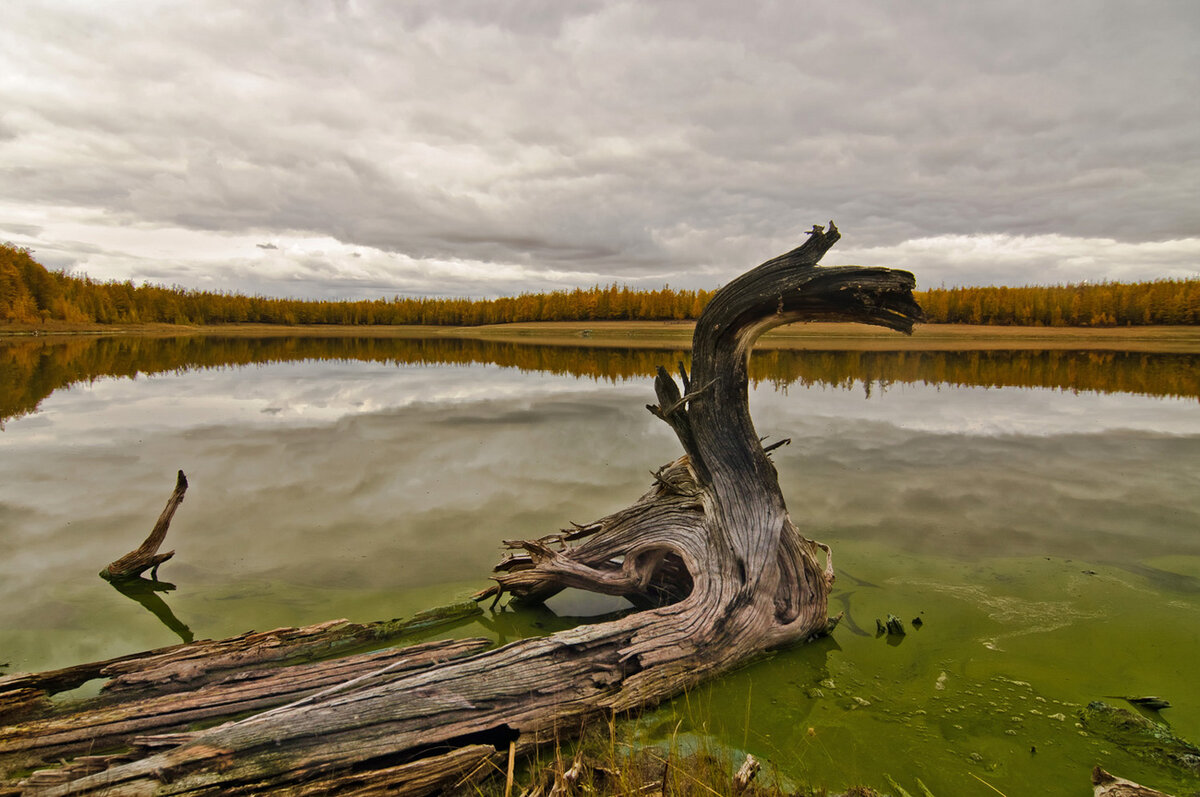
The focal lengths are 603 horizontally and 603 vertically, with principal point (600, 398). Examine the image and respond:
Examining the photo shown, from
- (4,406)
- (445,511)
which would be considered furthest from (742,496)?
(4,406)

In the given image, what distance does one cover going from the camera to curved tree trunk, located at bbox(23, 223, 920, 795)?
10.5 ft

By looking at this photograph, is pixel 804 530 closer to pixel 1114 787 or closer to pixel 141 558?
pixel 1114 787

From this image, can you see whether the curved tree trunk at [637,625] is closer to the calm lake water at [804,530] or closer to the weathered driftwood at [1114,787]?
the calm lake water at [804,530]

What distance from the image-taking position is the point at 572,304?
134 metres

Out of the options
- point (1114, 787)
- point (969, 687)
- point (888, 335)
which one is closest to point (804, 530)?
point (969, 687)

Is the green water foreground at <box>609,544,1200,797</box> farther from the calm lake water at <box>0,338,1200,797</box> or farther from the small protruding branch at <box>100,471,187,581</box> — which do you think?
the small protruding branch at <box>100,471,187,581</box>

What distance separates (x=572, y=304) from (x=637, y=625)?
430 feet

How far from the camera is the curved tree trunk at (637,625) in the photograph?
3195mm

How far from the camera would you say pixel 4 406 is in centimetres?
1680

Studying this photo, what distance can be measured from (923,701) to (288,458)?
36.1ft

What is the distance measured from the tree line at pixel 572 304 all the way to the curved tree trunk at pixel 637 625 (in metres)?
58.5

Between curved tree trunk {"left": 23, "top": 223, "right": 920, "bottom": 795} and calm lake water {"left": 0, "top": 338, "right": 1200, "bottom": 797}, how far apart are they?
39cm

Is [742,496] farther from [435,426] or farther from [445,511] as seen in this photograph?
[435,426]

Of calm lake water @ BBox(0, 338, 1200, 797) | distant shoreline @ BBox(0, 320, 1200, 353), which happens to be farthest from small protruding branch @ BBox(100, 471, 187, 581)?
distant shoreline @ BBox(0, 320, 1200, 353)
